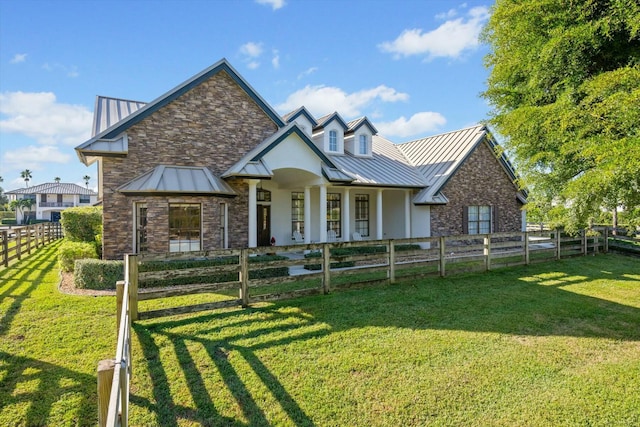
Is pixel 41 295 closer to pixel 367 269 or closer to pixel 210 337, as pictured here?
pixel 210 337

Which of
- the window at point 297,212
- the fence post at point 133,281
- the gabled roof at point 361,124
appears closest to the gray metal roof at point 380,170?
the gabled roof at point 361,124

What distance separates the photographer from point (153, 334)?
20.2 ft

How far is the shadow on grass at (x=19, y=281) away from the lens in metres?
7.41

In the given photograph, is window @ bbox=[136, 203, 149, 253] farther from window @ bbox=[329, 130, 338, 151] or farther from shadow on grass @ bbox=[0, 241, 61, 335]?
window @ bbox=[329, 130, 338, 151]

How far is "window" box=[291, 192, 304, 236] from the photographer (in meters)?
17.5

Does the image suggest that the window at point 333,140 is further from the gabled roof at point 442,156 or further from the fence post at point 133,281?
the fence post at point 133,281

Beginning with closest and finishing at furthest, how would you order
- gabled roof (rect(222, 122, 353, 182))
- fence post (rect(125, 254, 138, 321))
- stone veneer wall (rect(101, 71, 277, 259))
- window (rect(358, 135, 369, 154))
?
fence post (rect(125, 254, 138, 321))
stone veneer wall (rect(101, 71, 277, 259))
gabled roof (rect(222, 122, 353, 182))
window (rect(358, 135, 369, 154))

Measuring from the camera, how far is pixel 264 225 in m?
16.7

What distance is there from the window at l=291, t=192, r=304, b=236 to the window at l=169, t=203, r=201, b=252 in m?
6.03

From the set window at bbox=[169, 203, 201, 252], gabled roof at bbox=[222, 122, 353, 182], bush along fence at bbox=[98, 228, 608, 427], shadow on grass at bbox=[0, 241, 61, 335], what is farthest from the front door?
shadow on grass at bbox=[0, 241, 61, 335]

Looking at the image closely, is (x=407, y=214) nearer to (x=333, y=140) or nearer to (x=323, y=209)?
(x=323, y=209)

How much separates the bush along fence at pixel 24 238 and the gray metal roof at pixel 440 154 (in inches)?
665

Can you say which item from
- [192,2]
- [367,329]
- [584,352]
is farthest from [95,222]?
[584,352]

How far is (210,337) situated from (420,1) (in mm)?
11003
